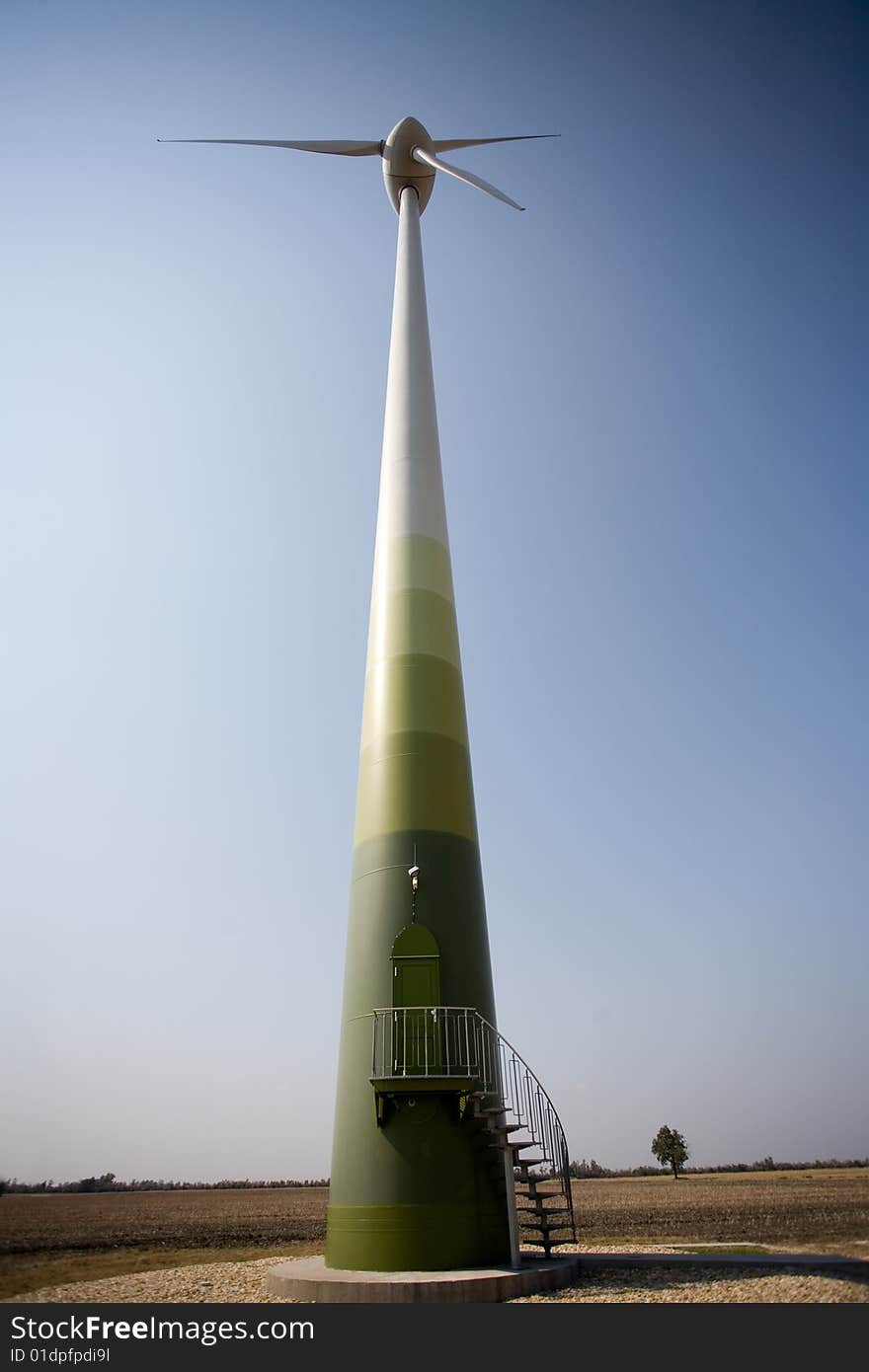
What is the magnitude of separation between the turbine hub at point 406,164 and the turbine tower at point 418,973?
10896mm

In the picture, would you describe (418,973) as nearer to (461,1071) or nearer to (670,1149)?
(461,1071)

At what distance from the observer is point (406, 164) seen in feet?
79.3

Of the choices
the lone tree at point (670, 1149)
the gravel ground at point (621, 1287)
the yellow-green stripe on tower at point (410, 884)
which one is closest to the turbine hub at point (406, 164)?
the yellow-green stripe on tower at point (410, 884)

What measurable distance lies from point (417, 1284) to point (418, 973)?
4.25 metres

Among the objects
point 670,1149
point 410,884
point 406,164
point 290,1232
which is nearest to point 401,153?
point 406,164

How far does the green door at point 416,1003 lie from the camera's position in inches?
504

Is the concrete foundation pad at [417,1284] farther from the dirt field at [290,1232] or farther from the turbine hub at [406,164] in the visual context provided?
the turbine hub at [406,164]

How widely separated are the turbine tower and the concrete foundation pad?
21.3 inches

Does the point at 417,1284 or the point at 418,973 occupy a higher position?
the point at 418,973

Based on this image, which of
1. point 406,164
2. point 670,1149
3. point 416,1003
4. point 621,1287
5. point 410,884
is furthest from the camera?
point 670,1149

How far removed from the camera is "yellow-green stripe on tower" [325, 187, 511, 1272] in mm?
12086
